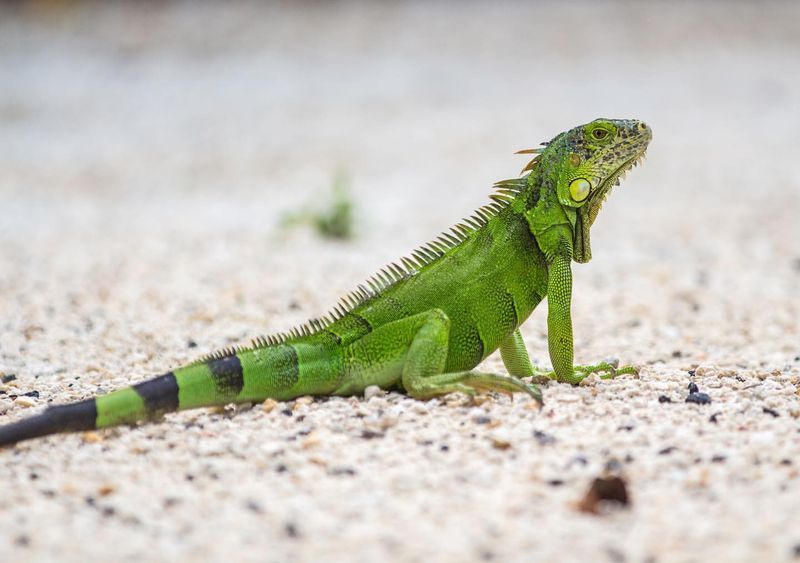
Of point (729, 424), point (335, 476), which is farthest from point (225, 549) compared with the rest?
point (729, 424)

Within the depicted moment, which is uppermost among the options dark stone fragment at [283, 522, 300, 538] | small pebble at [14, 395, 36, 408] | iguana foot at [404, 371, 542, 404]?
iguana foot at [404, 371, 542, 404]

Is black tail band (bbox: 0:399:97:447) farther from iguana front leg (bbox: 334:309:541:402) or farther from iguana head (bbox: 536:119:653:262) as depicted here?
iguana head (bbox: 536:119:653:262)

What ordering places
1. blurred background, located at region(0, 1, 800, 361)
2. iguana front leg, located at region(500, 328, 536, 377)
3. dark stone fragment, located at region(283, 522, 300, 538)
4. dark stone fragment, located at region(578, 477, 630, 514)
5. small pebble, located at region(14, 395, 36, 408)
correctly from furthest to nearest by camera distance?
blurred background, located at region(0, 1, 800, 361) → iguana front leg, located at region(500, 328, 536, 377) → small pebble, located at region(14, 395, 36, 408) → dark stone fragment, located at region(578, 477, 630, 514) → dark stone fragment, located at region(283, 522, 300, 538)

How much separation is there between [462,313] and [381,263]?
619cm

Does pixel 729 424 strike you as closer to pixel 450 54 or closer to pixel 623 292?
pixel 623 292

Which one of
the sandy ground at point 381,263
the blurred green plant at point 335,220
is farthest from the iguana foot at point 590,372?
the blurred green plant at point 335,220

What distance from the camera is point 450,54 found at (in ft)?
92.7

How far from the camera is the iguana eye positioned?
5.66 metres

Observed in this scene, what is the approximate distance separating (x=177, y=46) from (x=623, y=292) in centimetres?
2185

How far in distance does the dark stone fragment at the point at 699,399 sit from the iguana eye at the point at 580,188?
126cm

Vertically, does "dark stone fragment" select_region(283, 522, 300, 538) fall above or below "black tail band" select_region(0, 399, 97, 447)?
below

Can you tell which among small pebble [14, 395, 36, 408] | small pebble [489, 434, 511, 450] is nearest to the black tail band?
small pebble [14, 395, 36, 408]

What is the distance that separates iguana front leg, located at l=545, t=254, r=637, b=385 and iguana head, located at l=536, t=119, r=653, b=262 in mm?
356

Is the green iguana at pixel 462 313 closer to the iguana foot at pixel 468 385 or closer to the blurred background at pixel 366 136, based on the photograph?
the iguana foot at pixel 468 385
